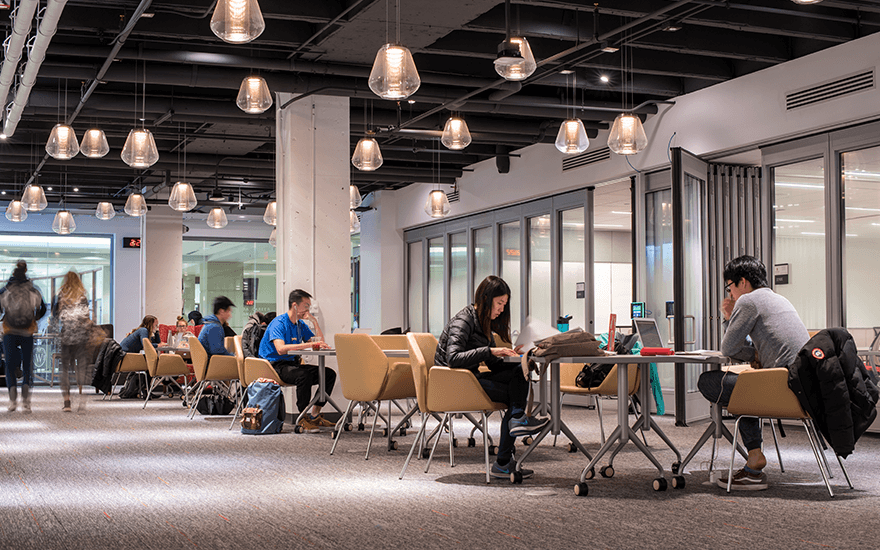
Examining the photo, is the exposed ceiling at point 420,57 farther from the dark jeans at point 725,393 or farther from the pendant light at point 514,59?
the dark jeans at point 725,393

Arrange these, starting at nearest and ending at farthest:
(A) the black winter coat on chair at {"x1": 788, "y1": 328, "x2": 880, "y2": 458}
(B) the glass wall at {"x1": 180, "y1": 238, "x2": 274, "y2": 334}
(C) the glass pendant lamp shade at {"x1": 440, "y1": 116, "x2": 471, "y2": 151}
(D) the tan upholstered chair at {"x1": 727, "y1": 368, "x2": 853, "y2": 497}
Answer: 1. (A) the black winter coat on chair at {"x1": 788, "y1": 328, "x2": 880, "y2": 458}
2. (D) the tan upholstered chair at {"x1": 727, "y1": 368, "x2": 853, "y2": 497}
3. (C) the glass pendant lamp shade at {"x1": 440, "y1": 116, "x2": 471, "y2": 151}
4. (B) the glass wall at {"x1": 180, "y1": 238, "x2": 274, "y2": 334}

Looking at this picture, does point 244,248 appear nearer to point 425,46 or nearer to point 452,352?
point 425,46

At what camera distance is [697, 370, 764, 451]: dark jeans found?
5.18 metres

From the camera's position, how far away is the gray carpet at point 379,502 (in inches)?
154

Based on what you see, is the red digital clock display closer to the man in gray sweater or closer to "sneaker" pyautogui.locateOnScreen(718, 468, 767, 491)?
the man in gray sweater

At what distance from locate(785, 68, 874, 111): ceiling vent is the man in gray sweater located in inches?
157

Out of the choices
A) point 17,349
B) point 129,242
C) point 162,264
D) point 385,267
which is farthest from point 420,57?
point 129,242

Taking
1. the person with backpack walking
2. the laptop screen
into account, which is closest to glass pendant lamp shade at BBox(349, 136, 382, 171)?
the laptop screen

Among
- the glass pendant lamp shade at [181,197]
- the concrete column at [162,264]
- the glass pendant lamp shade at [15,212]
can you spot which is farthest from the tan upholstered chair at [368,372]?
the concrete column at [162,264]

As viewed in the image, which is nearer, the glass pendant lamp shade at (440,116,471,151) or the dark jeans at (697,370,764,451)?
the dark jeans at (697,370,764,451)

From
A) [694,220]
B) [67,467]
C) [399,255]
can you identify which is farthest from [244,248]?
[67,467]

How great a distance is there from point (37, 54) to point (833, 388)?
22.0 ft

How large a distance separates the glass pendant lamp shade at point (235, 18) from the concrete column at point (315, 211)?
186 inches

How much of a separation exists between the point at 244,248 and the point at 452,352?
57.6 ft
